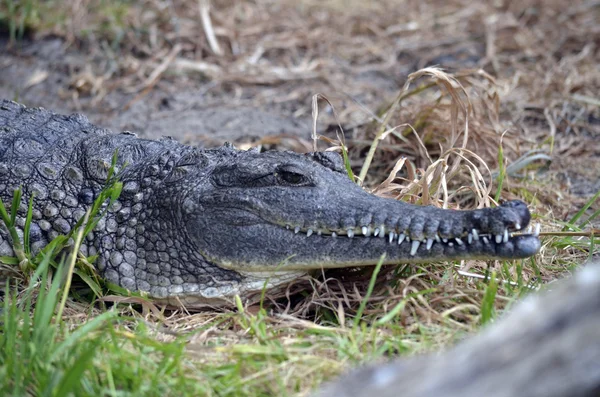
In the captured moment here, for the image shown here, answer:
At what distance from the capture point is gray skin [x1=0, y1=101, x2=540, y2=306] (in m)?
2.79

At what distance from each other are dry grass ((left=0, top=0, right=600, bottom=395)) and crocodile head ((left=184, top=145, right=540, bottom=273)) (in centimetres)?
23

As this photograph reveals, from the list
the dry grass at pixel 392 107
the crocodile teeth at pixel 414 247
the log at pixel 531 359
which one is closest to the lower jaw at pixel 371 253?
the crocodile teeth at pixel 414 247

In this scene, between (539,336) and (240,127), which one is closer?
(539,336)

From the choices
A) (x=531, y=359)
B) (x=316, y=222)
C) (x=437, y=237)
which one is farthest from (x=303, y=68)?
(x=531, y=359)

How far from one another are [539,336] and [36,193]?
2736mm

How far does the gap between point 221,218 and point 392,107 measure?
162 cm

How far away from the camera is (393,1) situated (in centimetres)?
892

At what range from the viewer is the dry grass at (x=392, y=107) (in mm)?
2824

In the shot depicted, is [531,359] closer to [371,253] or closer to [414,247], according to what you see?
[414,247]

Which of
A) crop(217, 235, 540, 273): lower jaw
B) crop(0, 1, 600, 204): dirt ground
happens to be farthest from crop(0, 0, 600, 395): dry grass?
crop(217, 235, 540, 273): lower jaw

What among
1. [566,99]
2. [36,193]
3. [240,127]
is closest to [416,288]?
[36,193]

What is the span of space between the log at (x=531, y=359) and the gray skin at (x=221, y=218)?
3.80 feet

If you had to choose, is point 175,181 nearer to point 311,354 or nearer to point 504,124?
point 311,354

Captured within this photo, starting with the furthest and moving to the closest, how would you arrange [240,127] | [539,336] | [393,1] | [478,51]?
[393,1]
[478,51]
[240,127]
[539,336]
